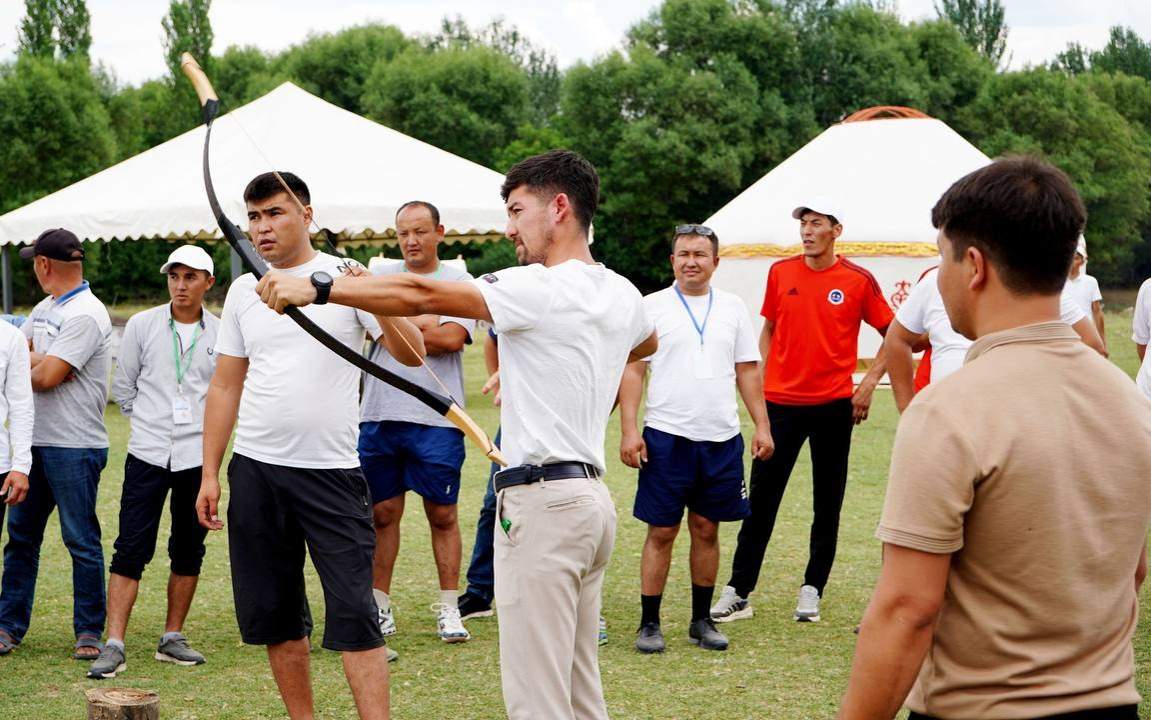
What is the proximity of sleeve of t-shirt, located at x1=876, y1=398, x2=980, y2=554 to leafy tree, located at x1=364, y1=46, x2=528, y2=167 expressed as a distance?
49.9 meters

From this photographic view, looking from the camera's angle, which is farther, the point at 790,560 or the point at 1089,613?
the point at 790,560

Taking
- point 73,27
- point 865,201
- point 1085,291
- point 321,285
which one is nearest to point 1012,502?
point 321,285

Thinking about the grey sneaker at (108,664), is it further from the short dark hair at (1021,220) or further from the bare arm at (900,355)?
the short dark hair at (1021,220)

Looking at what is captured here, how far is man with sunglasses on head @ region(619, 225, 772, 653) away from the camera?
602 cm

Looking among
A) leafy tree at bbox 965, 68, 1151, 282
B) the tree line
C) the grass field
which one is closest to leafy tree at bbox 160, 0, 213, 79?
the tree line

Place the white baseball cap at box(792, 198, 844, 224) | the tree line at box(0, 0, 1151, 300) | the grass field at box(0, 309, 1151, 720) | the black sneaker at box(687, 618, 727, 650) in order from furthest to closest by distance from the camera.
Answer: the tree line at box(0, 0, 1151, 300) < the white baseball cap at box(792, 198, 844, 224) < the black sneaker at box(687, 618, 727, 650) < the grass field at box(0, 309, 1151, 720)

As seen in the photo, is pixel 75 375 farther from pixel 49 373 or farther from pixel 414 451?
pixel 414 451

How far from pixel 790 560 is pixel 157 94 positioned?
5170cm

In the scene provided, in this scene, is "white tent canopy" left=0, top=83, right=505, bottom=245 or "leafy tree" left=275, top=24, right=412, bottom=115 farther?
"leafy tree" left=275, top=24, right=412, bottom=115

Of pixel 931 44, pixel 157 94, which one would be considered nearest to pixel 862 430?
pixel 931 44

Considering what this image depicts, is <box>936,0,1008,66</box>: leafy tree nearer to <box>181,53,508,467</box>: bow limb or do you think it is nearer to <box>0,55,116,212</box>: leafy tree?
<box>0,55,116,212</box>: leafy tree

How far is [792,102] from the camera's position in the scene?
4594 centimetres

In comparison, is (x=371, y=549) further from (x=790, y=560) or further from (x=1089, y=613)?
(x=790, y=560)

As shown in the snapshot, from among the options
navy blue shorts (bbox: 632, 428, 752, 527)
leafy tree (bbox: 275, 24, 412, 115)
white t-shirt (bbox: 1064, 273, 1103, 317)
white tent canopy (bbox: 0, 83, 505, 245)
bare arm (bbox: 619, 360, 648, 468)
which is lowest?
navy blue shorts (bbox: 632, 428, 752, 527)
